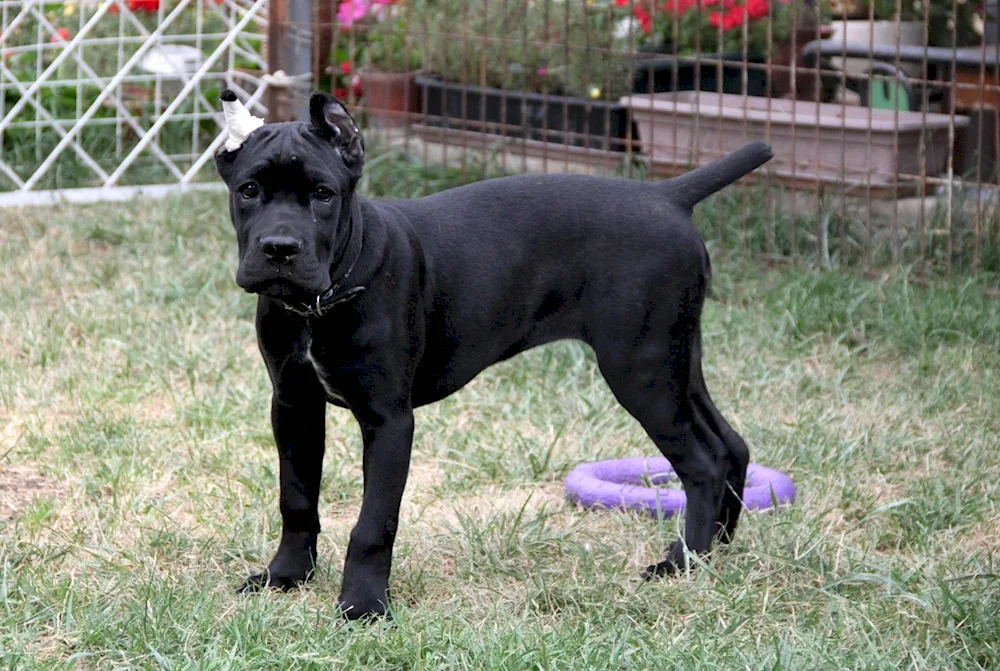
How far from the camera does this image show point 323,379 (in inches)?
120

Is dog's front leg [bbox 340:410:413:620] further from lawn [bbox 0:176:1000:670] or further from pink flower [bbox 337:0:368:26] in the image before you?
pink flower [bbox 337:0:368:26]

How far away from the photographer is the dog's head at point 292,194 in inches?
110

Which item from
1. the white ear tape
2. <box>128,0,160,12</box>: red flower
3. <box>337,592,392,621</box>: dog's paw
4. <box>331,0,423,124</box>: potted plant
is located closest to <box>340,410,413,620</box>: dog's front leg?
<box>337,592,392,621</box>: dog's paw

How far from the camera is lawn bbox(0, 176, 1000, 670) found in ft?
9.71

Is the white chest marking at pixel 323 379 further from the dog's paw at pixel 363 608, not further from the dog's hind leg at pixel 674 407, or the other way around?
the dog's hind leg at pixel 674 407

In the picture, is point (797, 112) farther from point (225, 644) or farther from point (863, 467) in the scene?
point (225, 644)

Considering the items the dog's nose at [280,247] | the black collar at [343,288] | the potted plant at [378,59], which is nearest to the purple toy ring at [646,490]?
the black collar at [343,288]

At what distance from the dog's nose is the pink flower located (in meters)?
4.79

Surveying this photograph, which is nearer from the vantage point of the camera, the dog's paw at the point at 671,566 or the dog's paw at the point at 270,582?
the dog's paw at the point at 270,582

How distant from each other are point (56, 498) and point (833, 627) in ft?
7.00

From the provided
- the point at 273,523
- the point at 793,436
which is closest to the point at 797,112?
the point at 793,436

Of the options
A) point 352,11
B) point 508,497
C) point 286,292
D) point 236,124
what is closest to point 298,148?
point 236,124

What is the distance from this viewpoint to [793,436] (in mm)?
4480

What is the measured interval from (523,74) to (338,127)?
441cm
